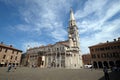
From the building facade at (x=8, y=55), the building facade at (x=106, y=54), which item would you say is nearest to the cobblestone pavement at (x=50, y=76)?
the building facade at (x=106, y=54)

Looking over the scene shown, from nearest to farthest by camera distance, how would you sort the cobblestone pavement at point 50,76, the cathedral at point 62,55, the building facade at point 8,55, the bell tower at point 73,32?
the cobblestone pavement at point 50,76, the building facade at point 8,55, the cathedral at point 62,55, the bell tower at point 73,32

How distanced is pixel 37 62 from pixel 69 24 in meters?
32.9

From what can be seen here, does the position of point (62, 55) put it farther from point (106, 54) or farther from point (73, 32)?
point (106, 54)

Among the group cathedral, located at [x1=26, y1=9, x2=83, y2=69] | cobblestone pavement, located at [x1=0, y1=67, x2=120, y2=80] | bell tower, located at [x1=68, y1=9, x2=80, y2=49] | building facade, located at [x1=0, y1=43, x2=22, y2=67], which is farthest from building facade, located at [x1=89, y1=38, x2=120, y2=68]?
building facade, located at [x1=0, y1=43, x2=22, y2=67]

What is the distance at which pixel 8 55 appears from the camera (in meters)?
46.6

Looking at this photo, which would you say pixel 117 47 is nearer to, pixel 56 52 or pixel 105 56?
pixel 105 56

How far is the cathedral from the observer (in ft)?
157

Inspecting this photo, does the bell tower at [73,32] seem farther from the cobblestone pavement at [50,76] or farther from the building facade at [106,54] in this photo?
the cobblestone pavement at [50,76]

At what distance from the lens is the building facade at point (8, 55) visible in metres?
43.3

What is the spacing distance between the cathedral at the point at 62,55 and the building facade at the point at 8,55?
11.0 meters

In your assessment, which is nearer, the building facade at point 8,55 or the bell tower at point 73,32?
the building facade at point 8,55

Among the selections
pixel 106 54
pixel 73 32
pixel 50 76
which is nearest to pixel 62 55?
pixel 73 32

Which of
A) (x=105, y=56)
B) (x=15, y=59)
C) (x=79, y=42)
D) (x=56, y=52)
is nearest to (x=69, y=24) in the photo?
(x=79, y=42)

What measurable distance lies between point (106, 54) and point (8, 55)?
4782 centimetres
